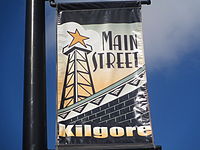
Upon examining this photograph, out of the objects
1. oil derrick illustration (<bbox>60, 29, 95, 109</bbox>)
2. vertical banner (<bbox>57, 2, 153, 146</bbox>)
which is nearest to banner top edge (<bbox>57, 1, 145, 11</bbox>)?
vertical banner (<bbox>57, 2, 153, 146</bbox>)

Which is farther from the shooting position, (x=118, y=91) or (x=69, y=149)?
(x=118, y=91)

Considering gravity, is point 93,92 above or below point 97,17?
below

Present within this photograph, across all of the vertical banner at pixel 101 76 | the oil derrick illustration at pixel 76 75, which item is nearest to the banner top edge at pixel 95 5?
the vertical banner at pixel 101 76

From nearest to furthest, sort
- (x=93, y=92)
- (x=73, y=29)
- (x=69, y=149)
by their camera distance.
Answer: (x=69, y=149), (x=93, y=92), (x=73, y=29)

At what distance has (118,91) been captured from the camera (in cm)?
531

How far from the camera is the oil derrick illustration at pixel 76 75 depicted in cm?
520

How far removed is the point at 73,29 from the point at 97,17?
0.45 metres
